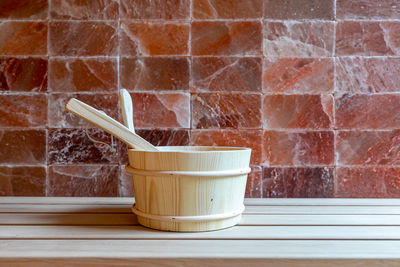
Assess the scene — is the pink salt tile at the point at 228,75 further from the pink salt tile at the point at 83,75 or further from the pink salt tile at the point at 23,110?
the pink salt tile at the point at 23,110

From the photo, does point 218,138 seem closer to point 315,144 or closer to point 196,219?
point 315,144

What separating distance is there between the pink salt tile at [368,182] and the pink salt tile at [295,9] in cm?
56

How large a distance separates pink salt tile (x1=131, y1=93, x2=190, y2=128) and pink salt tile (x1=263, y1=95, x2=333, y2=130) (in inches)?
11.5

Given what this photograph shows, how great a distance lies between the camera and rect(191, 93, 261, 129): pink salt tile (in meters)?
1.18

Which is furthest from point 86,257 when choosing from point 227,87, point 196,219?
point 227,87

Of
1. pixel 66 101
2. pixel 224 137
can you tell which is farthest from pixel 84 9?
pixel 224 137

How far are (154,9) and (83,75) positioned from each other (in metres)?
0.34

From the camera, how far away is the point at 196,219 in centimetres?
76

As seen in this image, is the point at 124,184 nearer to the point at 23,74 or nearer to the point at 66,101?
the point at 66,101

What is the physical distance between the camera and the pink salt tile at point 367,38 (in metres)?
1.18

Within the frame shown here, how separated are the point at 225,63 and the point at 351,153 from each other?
0.55 m

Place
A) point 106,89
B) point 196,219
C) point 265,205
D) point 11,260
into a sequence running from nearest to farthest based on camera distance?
1. point 11,260
2. point 196,219
3. point 265,205
4. point 106,89

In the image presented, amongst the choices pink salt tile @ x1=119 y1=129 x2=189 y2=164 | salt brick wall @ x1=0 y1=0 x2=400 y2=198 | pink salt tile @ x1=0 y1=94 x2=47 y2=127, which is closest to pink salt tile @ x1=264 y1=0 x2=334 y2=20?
salt brick wall @ x1=0 y1=0 x2=400 y2=198

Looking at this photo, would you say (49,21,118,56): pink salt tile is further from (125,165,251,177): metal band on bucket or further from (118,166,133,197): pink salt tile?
(125,165,251,177): metal band on bucket
